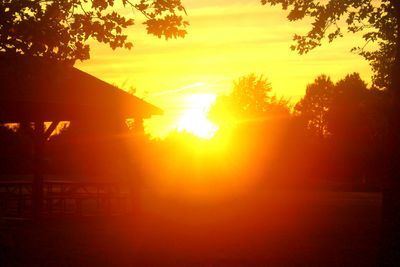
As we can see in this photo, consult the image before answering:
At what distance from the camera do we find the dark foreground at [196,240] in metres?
12.6

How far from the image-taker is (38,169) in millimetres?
19484

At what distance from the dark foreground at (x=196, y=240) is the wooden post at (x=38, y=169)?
0.43 metres

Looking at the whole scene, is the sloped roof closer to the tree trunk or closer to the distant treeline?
the tree trunk

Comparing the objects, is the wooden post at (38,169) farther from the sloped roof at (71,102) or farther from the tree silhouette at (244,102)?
the tree silhouette at (244,102)

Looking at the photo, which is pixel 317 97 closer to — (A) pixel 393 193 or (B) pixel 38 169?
(B) pixel 38 169

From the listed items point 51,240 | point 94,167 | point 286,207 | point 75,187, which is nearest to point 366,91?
point 94,167

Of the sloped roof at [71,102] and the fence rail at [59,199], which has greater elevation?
the sloped roof at [71,102]

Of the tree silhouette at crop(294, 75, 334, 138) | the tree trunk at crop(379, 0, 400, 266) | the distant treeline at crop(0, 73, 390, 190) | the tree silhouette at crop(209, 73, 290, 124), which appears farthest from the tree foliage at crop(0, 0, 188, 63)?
the tree silhouette at crop(294, 75, 334, 138)

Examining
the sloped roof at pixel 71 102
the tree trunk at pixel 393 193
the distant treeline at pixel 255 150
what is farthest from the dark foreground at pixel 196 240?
the distant treeline at pixel 255 150

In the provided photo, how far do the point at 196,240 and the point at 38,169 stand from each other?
5734 millimetres

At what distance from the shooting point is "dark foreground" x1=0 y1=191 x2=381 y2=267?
497 inches

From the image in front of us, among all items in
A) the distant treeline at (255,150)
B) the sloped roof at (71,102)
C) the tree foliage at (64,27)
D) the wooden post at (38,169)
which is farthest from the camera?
the distant treeline at (255,150)

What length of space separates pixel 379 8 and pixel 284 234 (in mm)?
5458

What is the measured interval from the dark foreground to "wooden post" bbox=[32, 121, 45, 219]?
43 centimetres
